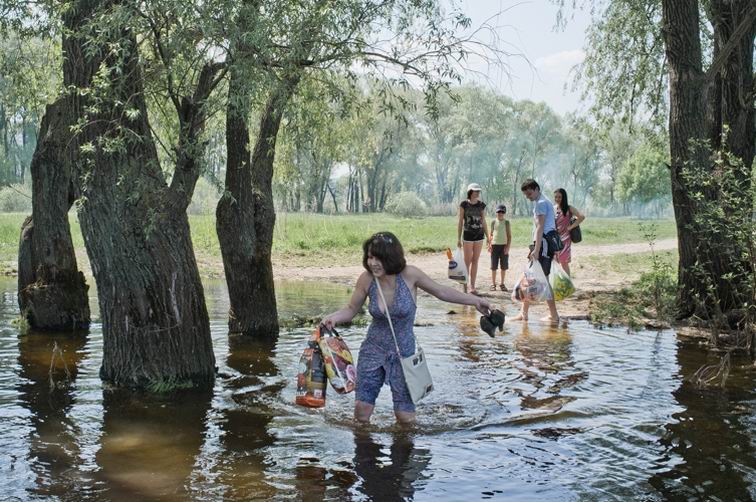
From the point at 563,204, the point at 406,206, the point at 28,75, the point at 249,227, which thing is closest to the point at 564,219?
the point at 563,204

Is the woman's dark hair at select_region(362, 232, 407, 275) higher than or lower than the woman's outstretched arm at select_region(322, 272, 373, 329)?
higher

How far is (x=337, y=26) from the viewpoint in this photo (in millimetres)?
7648

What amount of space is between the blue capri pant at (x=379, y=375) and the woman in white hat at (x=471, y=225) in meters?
8.08

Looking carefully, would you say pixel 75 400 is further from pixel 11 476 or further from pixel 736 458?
pixel 736 458

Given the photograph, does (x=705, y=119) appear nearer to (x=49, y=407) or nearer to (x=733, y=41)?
(x=733, y=41)

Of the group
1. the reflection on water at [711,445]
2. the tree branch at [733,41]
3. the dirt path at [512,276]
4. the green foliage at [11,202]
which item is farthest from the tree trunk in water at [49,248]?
the green foliage at [11,202]

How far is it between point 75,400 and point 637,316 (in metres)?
8.46

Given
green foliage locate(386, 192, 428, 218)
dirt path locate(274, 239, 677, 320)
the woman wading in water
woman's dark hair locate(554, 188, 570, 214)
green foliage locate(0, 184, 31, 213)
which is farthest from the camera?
green foliage locate(386, 192, 428, 218)

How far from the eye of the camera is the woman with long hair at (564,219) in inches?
520

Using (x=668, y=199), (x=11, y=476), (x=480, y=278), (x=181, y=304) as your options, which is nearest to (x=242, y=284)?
(x=181, y=304)

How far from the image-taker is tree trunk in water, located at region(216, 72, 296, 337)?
9789mm

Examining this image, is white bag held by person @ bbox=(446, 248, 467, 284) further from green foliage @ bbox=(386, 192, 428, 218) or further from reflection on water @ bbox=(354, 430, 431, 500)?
green foliage @ bbox=(386, 192, 428, 218)

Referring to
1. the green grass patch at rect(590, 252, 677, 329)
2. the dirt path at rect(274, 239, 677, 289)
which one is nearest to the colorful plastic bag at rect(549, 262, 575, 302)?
the green grass patch at rect(590, 252, 677, 329)

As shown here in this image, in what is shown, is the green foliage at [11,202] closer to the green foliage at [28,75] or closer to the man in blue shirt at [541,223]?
the green foliage at [28,75]
